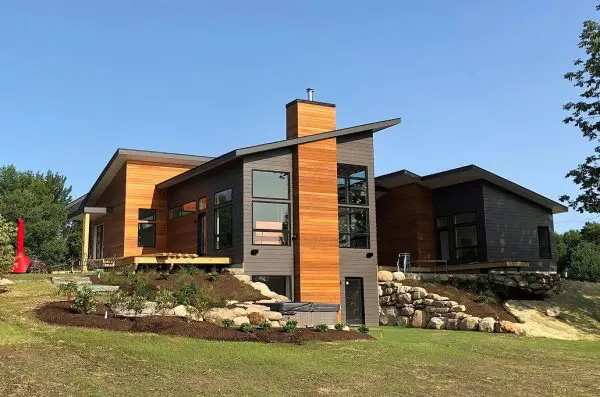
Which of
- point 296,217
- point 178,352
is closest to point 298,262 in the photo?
point 296,217

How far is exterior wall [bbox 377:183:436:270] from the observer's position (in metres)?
26.8

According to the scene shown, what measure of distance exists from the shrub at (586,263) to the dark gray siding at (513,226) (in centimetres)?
1508

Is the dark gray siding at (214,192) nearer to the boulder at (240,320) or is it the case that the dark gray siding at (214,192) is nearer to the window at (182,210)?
the window at (182,210)

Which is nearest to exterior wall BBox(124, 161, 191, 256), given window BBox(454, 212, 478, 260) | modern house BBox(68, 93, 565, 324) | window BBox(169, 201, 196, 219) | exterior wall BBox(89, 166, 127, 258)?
modern house BBox(68, 93, 565, 324)

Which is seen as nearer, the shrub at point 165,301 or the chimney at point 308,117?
the shrub at point 165,301

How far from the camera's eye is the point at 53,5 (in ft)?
45.4

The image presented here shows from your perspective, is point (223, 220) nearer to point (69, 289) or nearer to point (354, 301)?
point (354, 301)

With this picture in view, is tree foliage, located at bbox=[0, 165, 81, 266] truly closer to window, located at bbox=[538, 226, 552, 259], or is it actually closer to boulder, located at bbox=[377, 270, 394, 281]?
boulder, located at bbox=[377, 270, 394, 281]

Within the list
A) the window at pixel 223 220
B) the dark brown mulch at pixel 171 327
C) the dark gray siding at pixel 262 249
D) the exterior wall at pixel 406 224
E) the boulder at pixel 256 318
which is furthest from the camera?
the exterior wall at pixel 406 224

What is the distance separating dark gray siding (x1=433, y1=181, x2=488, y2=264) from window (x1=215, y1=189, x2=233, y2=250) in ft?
37.8

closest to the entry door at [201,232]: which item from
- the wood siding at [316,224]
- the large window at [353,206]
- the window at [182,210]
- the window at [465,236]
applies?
the window at [182,210]

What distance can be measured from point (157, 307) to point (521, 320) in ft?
40.2

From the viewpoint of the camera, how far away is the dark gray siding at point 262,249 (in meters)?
18.5

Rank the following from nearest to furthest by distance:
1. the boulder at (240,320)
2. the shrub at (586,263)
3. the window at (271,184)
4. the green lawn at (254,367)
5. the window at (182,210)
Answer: the green lawn at (254,367)
the boulder at (240,320)
the window at (271,184)
the window at (182,210)
the shrub at (586,263)
